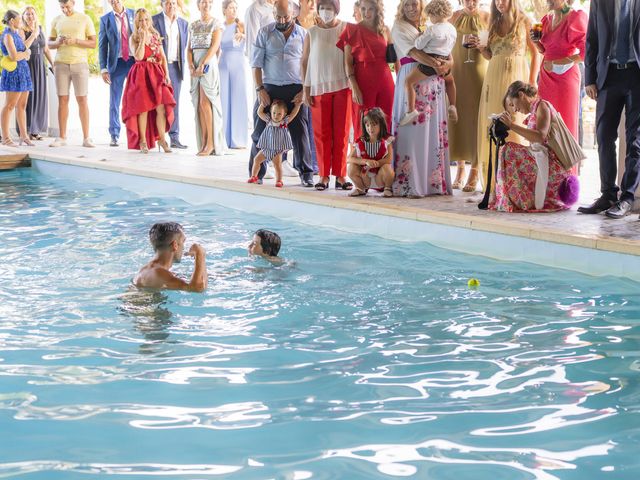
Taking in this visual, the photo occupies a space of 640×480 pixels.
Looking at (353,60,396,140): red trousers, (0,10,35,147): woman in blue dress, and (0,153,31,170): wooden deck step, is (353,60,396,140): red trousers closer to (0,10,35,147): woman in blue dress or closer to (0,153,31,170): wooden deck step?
(0,153,31,170): wooden deck step

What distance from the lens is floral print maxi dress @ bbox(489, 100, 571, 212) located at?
6277mm

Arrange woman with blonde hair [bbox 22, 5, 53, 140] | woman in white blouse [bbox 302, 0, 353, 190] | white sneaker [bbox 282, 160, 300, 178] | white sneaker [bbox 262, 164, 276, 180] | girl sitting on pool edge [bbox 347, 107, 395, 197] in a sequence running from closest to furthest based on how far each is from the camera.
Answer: girl sitting on pool edge [bbox 347, 107, 395, 197], woman in white blouse [bbox 302, 0, 353, 190], white sneaker [bbox 262, 164, 276, 180], white sneaker [bbox 282, 160, 300, 178], woman with blonde hair [bbox 22, 5, 53, 140]

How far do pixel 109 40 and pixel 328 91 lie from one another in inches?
203

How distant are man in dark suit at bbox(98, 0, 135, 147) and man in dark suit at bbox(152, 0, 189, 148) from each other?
419 mm

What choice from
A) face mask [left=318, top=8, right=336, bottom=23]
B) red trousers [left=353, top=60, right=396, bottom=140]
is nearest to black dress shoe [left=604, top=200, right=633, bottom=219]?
red trousers [left=353, top=60, right=396, bottom=140]

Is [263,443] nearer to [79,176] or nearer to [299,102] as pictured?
[299,102]

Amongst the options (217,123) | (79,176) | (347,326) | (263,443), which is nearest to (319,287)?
(347,326)

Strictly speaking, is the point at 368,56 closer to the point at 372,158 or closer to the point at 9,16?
the point at 372,158

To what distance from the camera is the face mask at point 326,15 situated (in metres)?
7.06

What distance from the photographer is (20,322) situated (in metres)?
4.25

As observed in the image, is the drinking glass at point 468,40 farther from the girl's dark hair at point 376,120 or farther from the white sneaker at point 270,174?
the white sneaker at point 270,174

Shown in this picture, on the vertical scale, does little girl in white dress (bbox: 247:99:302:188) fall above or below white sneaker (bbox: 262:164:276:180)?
above

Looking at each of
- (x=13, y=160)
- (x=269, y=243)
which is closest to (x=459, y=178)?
(x=269, y=243)

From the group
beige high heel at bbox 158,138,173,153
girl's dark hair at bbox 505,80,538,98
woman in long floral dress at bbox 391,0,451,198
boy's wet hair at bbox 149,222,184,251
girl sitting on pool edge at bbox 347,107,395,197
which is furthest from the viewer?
beige high heel at bbox 158,138,173,153
